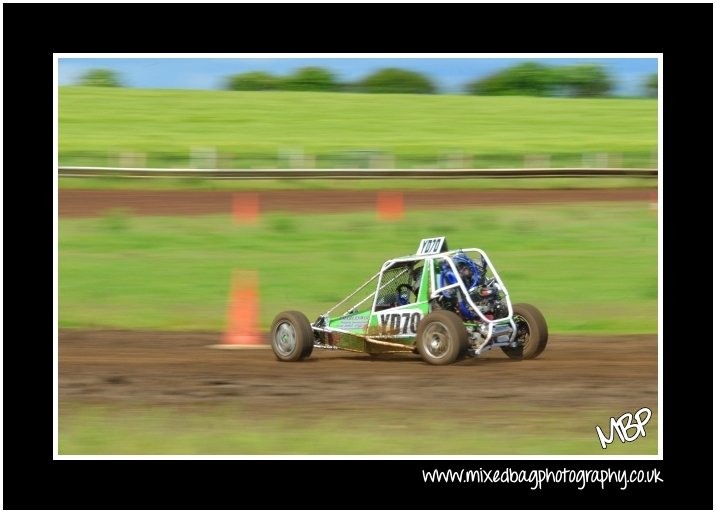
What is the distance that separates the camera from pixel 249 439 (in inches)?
394

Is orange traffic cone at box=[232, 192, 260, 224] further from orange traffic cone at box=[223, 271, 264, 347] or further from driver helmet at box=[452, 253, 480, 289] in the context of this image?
driver helmet at box=[452, 253, 480, 289]

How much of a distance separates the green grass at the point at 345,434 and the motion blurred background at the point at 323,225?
0.09 ft

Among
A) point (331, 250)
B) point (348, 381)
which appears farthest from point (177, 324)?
point (348, 381)

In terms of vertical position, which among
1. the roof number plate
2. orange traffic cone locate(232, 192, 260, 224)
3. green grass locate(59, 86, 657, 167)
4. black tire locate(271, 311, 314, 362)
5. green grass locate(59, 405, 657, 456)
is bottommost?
green grass locate(59, 405, 657, 456)

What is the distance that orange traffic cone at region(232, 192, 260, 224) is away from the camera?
70.9 ft

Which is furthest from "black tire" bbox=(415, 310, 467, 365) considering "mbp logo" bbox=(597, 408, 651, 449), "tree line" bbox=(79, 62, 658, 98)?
"tree line" bbox=(79, 62, 658, 98)

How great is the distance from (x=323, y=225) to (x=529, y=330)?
30.6ft

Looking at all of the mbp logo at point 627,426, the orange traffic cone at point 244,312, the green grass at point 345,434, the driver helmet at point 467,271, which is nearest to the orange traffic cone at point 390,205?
the orange traffic cone at point 244,312

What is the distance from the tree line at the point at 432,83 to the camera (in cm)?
2655

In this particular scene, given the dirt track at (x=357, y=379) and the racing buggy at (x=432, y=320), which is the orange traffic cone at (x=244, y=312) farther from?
the racing buggy at (x=432, y=320)

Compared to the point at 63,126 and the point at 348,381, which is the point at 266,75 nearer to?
the point at 63,126

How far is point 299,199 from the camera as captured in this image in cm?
2292

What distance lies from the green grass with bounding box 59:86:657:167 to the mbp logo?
14910 mm

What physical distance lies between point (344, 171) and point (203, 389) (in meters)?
13.3
